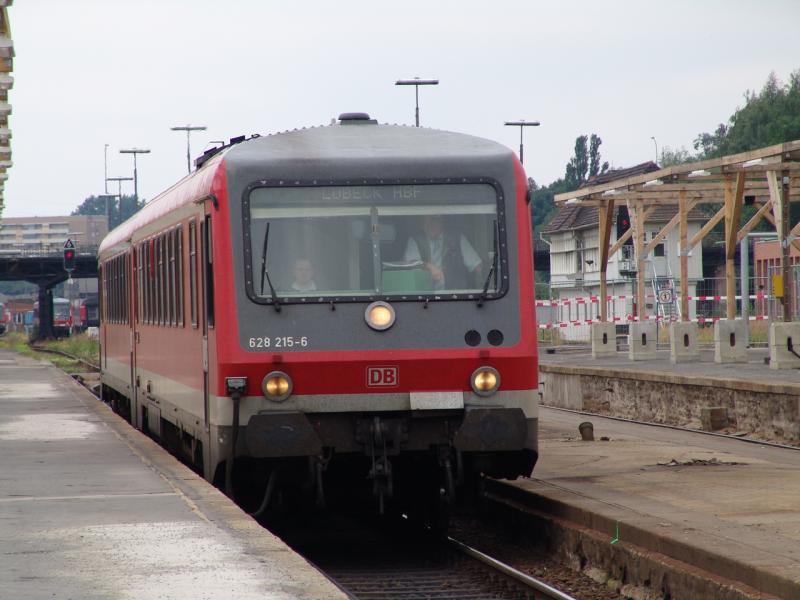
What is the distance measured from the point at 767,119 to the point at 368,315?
317 feet

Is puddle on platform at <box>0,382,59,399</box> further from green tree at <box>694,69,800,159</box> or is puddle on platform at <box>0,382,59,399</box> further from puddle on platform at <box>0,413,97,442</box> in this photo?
green tree at <box>694,69,800,159</box>

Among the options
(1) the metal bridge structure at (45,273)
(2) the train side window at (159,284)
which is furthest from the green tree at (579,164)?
(2) the train side window at (159,284)

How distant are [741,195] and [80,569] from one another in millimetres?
19090

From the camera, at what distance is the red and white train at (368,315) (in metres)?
10.5

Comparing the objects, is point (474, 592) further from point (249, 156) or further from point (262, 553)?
point (249, 156)

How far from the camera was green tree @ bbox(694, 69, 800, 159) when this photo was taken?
329 feet

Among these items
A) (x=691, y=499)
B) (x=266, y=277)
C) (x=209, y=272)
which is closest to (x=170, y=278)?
(x=209, y=272)

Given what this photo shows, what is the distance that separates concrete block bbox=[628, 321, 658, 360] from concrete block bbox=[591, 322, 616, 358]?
2.82 metres

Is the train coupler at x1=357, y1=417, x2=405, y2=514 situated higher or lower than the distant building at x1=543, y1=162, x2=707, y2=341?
lower

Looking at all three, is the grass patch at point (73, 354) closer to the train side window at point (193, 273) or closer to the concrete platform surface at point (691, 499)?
the concrete platform surface at point (691, 499)

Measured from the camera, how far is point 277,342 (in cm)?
1052

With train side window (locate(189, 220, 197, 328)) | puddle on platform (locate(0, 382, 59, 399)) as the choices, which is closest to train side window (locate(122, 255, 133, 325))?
train side window (locate(189, 220, 197, 328))

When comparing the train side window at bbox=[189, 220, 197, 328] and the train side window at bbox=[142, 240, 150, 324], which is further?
the train side window at bbox=[142, 240, 150, 324]

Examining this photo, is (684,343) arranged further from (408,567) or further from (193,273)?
(408,567)
